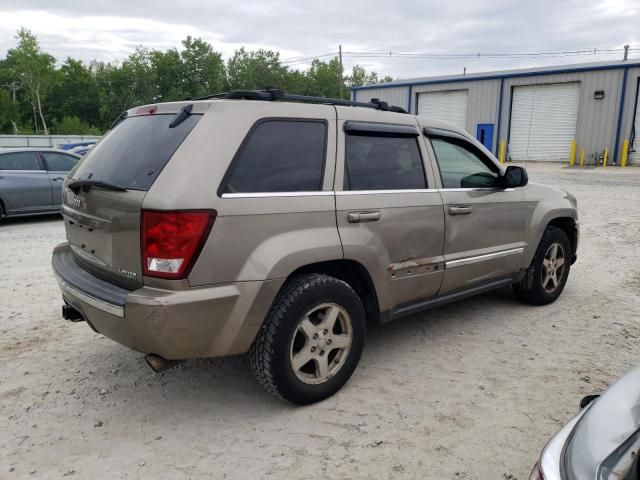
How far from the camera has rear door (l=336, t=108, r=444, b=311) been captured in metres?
3.29

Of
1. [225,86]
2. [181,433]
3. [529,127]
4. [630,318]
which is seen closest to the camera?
[181,433]

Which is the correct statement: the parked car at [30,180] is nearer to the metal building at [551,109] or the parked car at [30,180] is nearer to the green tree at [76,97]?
the metal building at [551,109]

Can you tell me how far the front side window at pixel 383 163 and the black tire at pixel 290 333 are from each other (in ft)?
2.26

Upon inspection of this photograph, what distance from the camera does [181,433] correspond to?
2.96 metres

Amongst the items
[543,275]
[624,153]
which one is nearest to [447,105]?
[624,153]

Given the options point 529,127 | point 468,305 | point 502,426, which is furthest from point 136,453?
point 529,127

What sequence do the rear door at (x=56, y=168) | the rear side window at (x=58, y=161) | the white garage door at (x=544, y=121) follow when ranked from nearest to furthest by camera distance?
1. the rear door at (x=56, y=168)
2. the rear side window at (x=58, y=161)
3. the white garage door at (x=544, y=121)

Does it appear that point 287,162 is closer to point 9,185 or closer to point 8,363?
point 8,363

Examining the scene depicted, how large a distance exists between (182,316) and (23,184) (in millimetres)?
8397

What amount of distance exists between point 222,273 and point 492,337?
2644 millimetres

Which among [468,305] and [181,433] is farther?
[468,305]

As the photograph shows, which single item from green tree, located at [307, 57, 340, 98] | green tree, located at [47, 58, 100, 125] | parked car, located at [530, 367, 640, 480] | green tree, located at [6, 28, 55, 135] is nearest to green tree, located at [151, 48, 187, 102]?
green tree, located at [47, 58, 100, 125]

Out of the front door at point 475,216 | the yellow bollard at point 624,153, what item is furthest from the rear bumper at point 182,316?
the yellow bollard at point 624,153

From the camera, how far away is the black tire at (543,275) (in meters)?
4.89
